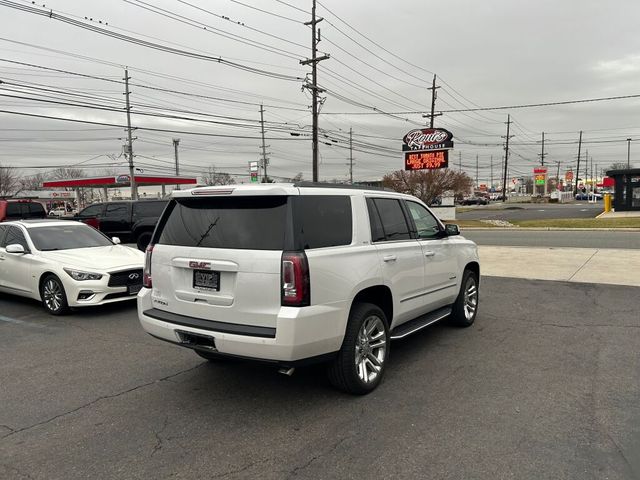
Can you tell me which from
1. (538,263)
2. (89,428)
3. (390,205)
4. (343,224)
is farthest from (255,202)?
(538,263)

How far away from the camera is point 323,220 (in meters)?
3.99

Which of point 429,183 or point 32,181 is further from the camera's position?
point 32,181

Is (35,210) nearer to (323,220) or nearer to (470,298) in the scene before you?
(470,298)

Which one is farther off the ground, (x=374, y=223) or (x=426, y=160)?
(x=426, y=160)

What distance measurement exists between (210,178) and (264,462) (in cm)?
9386

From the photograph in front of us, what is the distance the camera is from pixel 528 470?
3.05 m

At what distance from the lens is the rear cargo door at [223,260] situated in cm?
367

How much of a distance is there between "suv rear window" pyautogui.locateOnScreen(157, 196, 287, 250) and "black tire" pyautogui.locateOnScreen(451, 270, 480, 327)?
3.29 m

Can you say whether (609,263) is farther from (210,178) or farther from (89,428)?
(210,178)

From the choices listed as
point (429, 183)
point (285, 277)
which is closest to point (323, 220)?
point (285, 277)

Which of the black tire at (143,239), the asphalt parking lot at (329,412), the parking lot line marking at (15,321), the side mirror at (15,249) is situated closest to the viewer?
the asphalt parking lot at (329,412)

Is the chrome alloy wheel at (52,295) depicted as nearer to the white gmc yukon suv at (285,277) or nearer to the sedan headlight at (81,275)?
the sedan headlight at (81,275)

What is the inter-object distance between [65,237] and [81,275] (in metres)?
1.69

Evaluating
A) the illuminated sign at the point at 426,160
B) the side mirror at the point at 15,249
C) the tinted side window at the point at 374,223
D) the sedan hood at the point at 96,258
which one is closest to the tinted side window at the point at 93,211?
the sedan hood at the point at 96,258
